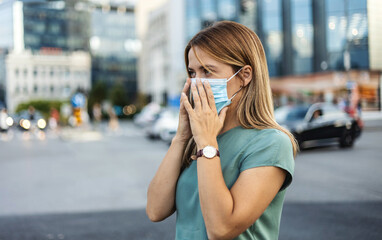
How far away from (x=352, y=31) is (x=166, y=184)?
3185mm

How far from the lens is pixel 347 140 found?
41.3ft

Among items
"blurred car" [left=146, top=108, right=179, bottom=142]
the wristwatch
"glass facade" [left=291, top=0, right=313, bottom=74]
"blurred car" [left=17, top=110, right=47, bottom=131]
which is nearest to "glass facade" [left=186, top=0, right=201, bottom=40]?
"blurred car" [left=17, top=110, right=47, bottom=131]

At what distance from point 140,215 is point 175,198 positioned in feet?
12.9

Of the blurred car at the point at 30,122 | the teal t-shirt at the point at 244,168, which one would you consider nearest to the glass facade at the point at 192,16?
the blurred car at the point at 30,122

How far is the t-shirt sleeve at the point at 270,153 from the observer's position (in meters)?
1.37

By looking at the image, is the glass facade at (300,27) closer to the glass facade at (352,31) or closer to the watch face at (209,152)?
the glass facade at (352,31)

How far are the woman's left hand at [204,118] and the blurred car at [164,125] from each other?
16448 mm

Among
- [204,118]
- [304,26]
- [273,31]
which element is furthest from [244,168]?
[273,31]

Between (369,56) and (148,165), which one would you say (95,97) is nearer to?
(148,165)

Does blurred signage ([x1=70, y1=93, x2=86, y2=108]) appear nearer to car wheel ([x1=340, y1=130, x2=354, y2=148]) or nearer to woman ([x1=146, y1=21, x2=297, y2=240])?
car wheel ([x1=340, y1=130, x2=354, y2=148])

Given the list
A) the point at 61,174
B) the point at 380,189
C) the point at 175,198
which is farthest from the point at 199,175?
the point at 61,174

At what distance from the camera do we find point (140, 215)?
539 centimetres

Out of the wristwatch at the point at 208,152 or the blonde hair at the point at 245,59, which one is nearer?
the wristwatch at the point at 208,152

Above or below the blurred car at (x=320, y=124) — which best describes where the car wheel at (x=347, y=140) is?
below
